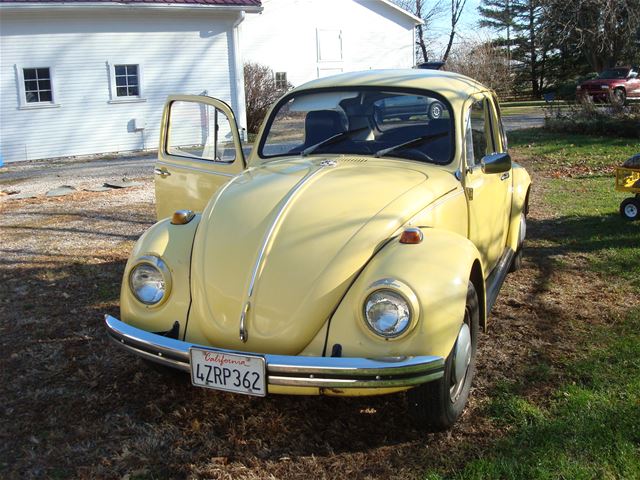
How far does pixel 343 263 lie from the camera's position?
125 inches

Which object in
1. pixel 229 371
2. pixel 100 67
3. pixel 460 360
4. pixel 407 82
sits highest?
pixel 100 67

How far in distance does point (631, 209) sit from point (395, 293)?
583 cm

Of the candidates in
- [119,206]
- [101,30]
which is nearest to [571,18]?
[101,30]

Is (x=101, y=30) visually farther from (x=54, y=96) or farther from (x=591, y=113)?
(x=591, y=113)

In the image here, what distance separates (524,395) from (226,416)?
169 centimetres

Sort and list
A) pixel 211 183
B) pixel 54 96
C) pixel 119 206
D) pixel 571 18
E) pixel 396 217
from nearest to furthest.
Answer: pixel 396 217 < pixel 211 183 < pixel 119 206 < pixel 54 96 < pixel 571 18

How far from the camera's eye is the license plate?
2.92m

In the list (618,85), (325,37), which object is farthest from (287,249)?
(618,85)

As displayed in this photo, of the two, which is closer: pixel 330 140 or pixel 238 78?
pixel 330 140

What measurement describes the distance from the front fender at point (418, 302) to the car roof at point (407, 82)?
1.64 meters

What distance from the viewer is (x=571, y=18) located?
2628cm

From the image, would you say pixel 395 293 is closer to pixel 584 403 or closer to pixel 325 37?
pixel 584 403

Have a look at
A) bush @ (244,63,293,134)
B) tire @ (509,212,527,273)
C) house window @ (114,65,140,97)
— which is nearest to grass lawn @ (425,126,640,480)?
tire @ (509,212,527,273)

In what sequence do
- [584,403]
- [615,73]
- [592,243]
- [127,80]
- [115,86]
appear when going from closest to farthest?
[584,403] → [592,243] → [115,86] → [127,80] → [615,73]
